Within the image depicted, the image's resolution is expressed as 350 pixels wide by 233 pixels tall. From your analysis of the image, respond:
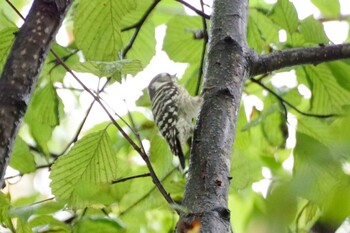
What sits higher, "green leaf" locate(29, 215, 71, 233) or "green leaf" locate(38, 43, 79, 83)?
"green leaf" locate(38, 43, 79, 83)

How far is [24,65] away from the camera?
452 millimetres

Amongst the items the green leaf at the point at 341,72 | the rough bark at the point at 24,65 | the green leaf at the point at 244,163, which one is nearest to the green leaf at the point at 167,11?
the green leaf at the point at 244,163

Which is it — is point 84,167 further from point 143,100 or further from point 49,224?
point 143,100

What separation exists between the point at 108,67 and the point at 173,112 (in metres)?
1.15

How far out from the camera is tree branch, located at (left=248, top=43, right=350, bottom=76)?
0.96 m

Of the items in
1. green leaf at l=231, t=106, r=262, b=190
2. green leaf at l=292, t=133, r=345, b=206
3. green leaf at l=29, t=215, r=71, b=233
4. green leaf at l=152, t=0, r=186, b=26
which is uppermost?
green leaf at l=152, t=0, r=186, b=26

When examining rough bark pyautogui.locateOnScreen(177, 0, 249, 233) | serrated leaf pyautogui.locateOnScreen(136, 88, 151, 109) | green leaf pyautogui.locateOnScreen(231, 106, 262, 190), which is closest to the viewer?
rough bark pyautogui.locateOnScreen(177, 0, 249, 233)

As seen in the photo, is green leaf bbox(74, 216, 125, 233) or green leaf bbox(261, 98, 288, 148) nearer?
green leaf bbox(74, 216, 125, 233)

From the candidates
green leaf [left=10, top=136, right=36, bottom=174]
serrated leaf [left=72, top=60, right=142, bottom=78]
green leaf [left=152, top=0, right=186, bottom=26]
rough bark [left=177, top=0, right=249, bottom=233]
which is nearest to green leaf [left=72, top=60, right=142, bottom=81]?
serrated leaf [left=72, top=60, right=142, bottom=78]

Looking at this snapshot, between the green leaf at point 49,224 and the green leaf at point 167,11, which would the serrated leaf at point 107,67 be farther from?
the green leaf at point 167,11

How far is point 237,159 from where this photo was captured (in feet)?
4.19

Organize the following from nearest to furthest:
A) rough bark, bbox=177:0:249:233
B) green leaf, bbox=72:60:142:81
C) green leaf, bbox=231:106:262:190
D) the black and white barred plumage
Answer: rough bark, bbox=177:0:249:233, green leaf, bbox=72:60:142:81, green leaf, bbox=231:106:262:190, the black and white barred plumage

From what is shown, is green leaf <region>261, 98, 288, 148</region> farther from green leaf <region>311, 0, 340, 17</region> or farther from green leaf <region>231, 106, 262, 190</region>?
green leaf <region>311, 0, 340, 17</region>

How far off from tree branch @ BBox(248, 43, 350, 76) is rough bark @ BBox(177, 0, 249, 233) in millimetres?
36
